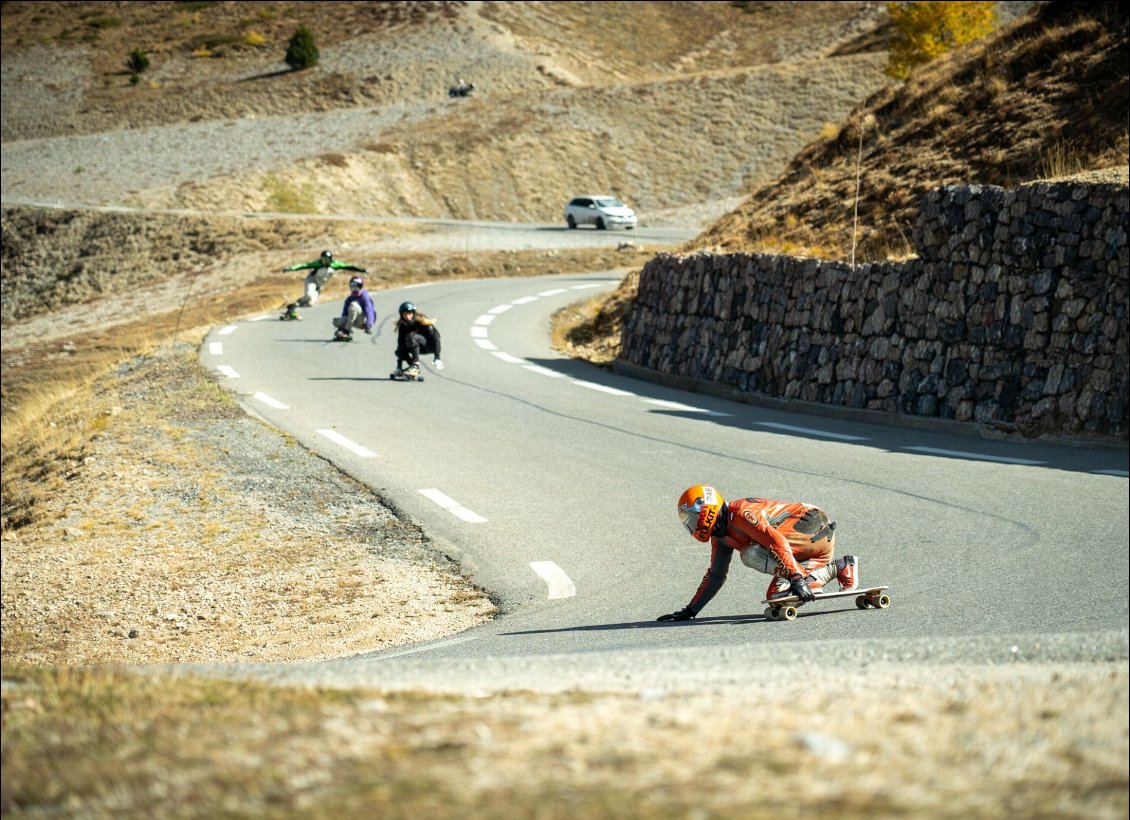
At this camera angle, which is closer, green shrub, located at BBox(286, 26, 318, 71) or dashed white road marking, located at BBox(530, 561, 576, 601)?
dashed white road marking, located at BBox(530, 561, 576, 601)

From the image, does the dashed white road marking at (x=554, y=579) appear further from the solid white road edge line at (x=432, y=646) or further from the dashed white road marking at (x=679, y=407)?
the dashed white road marking at (x=679, y=407)

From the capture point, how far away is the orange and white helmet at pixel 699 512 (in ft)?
27.3

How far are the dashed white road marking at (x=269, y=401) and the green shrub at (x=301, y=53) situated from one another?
73241 mm

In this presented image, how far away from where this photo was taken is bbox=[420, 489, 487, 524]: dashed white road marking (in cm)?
1185

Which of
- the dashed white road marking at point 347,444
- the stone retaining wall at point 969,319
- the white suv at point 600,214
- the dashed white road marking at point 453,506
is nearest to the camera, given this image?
the dashed white road marking at point 453,506

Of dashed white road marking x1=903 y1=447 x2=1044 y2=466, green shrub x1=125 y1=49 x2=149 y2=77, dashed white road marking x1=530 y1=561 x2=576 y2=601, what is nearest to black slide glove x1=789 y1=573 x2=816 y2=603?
dashed white road marking x1=530 y1=561 x2=576 y2=601

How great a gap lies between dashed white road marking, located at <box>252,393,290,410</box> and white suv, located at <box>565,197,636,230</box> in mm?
36827

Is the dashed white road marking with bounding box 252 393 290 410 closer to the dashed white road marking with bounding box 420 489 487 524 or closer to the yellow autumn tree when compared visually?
the dashed white road marking with bounding box 420 489 487 524

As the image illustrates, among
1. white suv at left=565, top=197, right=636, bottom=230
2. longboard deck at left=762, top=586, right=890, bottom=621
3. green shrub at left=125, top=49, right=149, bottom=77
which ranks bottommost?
longboard deck at left=762, top=586, right=890, bottom=621

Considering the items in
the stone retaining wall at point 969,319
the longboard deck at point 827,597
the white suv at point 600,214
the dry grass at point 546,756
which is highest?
the white suv at point 600,214

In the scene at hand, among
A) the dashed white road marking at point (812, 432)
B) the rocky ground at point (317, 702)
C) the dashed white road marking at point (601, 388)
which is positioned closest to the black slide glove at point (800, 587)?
the rocky ground at point (317, 702)

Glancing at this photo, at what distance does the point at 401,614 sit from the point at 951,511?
17.1 ft

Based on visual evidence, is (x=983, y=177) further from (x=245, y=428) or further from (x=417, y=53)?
(x=417, y=53)

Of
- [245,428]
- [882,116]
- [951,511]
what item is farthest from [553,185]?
[951,511]
